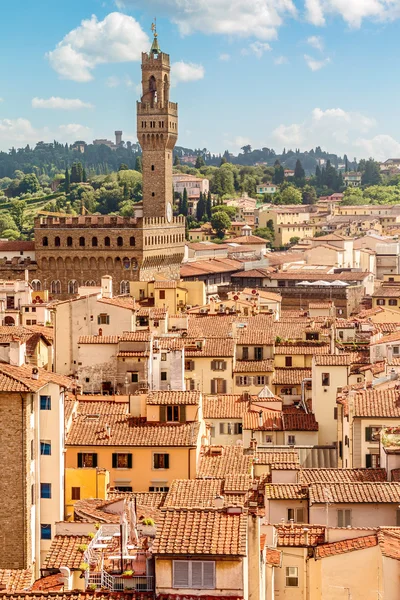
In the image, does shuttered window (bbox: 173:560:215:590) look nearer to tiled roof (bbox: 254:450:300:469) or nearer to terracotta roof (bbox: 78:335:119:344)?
tiled roof (bbox: 254:450:300:469)

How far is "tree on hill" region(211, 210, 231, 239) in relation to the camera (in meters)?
141

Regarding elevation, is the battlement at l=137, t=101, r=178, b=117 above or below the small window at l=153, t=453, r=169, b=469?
above

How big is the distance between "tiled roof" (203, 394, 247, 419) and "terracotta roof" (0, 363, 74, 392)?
12.0 m

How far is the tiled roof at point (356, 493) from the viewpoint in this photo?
22.6 meters

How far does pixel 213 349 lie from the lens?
1725 inches

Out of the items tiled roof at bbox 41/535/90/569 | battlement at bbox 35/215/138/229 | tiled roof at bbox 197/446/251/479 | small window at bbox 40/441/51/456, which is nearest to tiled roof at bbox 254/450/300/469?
tiled roof at bbox 197/446/251/479

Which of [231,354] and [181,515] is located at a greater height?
[181,515]

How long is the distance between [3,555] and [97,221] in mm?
64816

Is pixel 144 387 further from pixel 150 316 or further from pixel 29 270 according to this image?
pixel 29 270

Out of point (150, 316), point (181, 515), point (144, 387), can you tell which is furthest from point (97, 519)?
point (150, 316)

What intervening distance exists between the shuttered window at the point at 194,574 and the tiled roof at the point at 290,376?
30.2 meters

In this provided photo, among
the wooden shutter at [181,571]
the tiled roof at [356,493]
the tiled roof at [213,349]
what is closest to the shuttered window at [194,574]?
the wooden shutter at [181,571]

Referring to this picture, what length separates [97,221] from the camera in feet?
285

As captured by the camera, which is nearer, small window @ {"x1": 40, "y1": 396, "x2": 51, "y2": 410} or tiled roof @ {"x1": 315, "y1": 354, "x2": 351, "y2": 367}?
small window @ {"x1": 40, "y1": 396, "x2": 51, "y2": 410}
